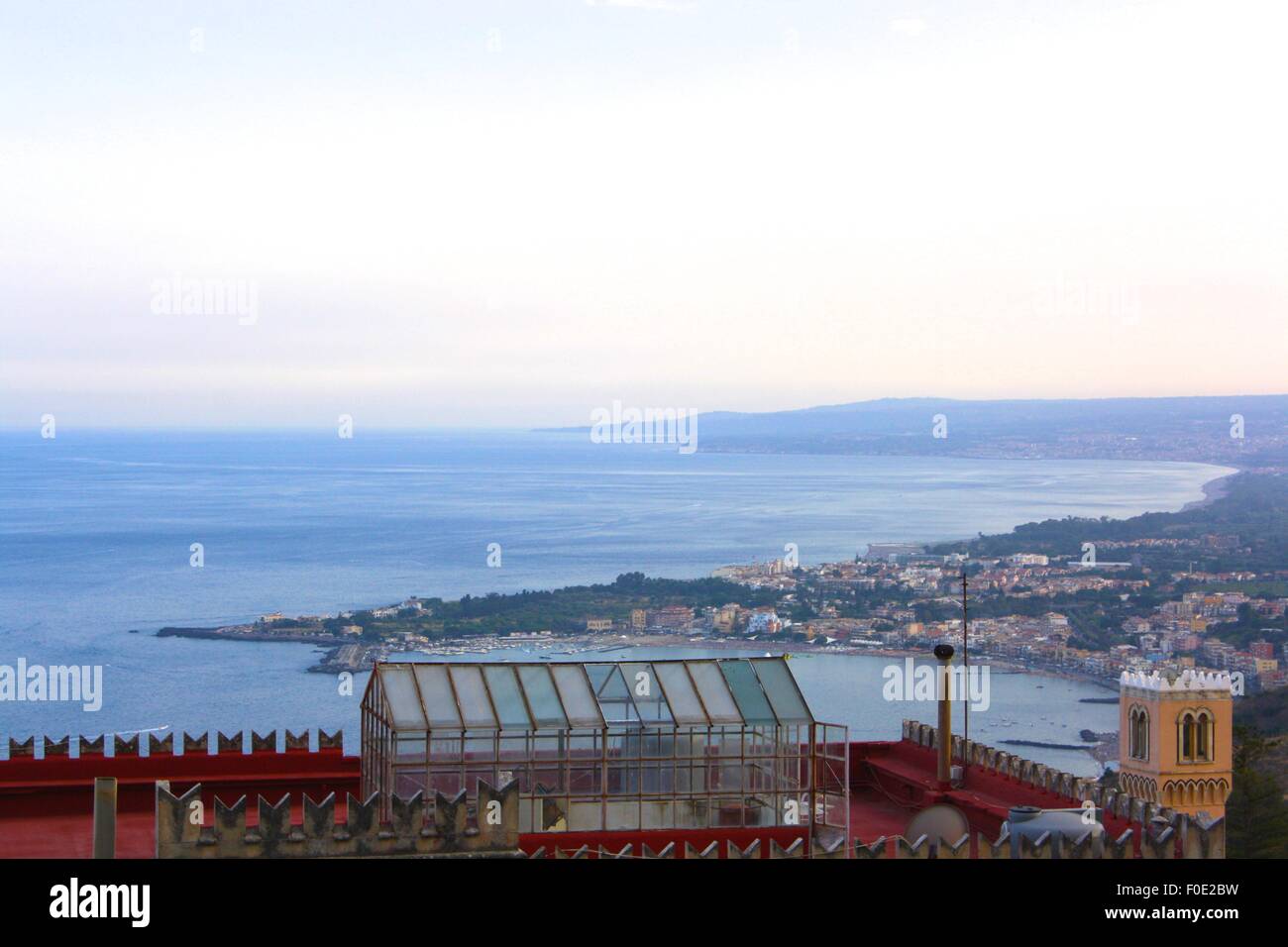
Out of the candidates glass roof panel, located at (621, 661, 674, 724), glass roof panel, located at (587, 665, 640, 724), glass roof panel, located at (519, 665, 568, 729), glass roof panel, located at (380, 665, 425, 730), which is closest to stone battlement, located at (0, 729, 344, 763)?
glass roof panel, located at (380, 665, 425, 730)

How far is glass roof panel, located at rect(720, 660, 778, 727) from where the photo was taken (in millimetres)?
16719

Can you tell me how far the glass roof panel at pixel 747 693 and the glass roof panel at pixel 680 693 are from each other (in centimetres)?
44

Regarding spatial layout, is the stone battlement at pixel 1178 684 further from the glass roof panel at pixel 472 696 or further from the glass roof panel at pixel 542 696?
the glass roof panel at pixel 472 696

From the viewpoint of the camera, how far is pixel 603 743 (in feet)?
53.6

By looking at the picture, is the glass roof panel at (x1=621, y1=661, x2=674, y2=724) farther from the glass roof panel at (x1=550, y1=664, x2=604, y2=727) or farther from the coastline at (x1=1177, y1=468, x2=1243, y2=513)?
the coastline at (x1=1177, y1=468, x2=1243, y2=513)

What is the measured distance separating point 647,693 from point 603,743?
0.82m

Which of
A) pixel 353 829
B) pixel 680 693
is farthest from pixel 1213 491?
pixel 353 829

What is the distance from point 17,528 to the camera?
137875 millimetres

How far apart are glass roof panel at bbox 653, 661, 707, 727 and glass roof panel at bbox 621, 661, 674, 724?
2.5 inches

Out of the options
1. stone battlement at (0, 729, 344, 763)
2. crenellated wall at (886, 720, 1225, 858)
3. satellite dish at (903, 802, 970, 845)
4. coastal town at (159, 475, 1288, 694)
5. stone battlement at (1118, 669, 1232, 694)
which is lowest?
coastal town at (159, 475, 1288, 694)

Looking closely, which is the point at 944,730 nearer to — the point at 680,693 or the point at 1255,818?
the point at 680,693
